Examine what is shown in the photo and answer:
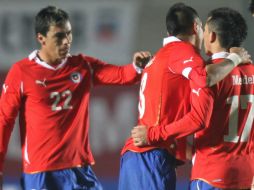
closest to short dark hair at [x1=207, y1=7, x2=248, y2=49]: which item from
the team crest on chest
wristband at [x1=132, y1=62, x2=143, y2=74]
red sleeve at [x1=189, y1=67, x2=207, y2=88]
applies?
red sleeve at [x1=189, y1=67, x2=207, y2=88]

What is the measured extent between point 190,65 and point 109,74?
0.75m

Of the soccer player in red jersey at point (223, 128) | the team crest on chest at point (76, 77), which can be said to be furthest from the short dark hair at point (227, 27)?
the team crest on chest at point (76, 77)

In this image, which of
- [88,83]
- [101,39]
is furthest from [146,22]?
[88,83]

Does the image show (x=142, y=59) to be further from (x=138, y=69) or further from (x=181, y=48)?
(x=181, y=48)

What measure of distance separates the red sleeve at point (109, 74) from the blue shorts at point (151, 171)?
522 millimetres

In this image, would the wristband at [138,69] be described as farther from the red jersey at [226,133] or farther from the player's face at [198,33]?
the red jersey at [226,133]

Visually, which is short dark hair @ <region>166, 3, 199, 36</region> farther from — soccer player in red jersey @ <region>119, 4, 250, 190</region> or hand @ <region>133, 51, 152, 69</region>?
hand @ <region>133, 51, 152, 69</region>

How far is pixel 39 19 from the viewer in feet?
14.4

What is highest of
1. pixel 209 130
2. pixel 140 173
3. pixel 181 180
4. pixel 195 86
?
pixel 195 86

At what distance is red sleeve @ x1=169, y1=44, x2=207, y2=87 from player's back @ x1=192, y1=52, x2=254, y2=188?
13 cm

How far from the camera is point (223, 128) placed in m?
3.84

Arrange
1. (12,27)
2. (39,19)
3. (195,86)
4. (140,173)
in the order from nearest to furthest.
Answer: (195,86) < (140,173) < (39,19) < (12,27)

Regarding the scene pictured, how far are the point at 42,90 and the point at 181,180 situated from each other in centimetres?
304

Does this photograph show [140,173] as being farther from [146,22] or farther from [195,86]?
[146,22]
